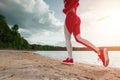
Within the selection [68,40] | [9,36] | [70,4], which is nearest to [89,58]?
[68,40]

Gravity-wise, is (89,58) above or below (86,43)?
below

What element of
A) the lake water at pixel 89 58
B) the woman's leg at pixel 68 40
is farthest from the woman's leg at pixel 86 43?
the lake water at pixel 89 58

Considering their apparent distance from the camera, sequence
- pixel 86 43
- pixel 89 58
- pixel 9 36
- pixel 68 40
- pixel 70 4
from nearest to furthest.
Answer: pixel 86 43 → pixel 70 4 → pixel 68 40 → pixel 89 58 → pixel 9 36

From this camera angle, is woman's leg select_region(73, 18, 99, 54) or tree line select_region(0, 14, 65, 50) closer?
woman's leg select_region(73, 18, 99, 54)

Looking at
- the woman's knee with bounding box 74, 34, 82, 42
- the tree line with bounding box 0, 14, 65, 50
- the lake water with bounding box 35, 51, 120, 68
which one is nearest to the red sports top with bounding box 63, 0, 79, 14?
the woman's knee with bounding box 74, 34, 82, 42

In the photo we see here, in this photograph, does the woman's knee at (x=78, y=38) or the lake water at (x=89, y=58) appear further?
the lake water at (x=89, y=58)

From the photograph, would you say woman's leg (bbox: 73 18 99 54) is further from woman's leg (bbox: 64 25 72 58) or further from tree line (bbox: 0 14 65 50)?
tree line (bbox: 0 14 65 50)

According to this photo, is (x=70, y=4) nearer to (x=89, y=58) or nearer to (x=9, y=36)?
(x=89, y=58)

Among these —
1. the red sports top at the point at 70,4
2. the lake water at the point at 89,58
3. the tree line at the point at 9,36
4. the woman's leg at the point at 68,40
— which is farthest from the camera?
the tree line at the point at 9,36

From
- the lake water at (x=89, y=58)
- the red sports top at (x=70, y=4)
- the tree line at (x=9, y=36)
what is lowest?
the lake water at (x=89, y=58)

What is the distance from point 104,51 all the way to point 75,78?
1.51 metres

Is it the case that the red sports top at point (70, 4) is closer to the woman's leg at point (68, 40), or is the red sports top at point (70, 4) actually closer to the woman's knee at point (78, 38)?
the woman's leg at point (68, 40)

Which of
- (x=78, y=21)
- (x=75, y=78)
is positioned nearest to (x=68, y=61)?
(x=78, y=21)

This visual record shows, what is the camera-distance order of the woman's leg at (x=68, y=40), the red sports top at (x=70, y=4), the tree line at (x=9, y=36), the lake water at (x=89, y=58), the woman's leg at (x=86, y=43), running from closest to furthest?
the woman's leg at (x=86, y=43) → the red sports top at (x=70, y=4) → the woman's leg at (x=68, y=40) → the lake water at (x=89, y=58) → the tree line at (x=9, y=36)
